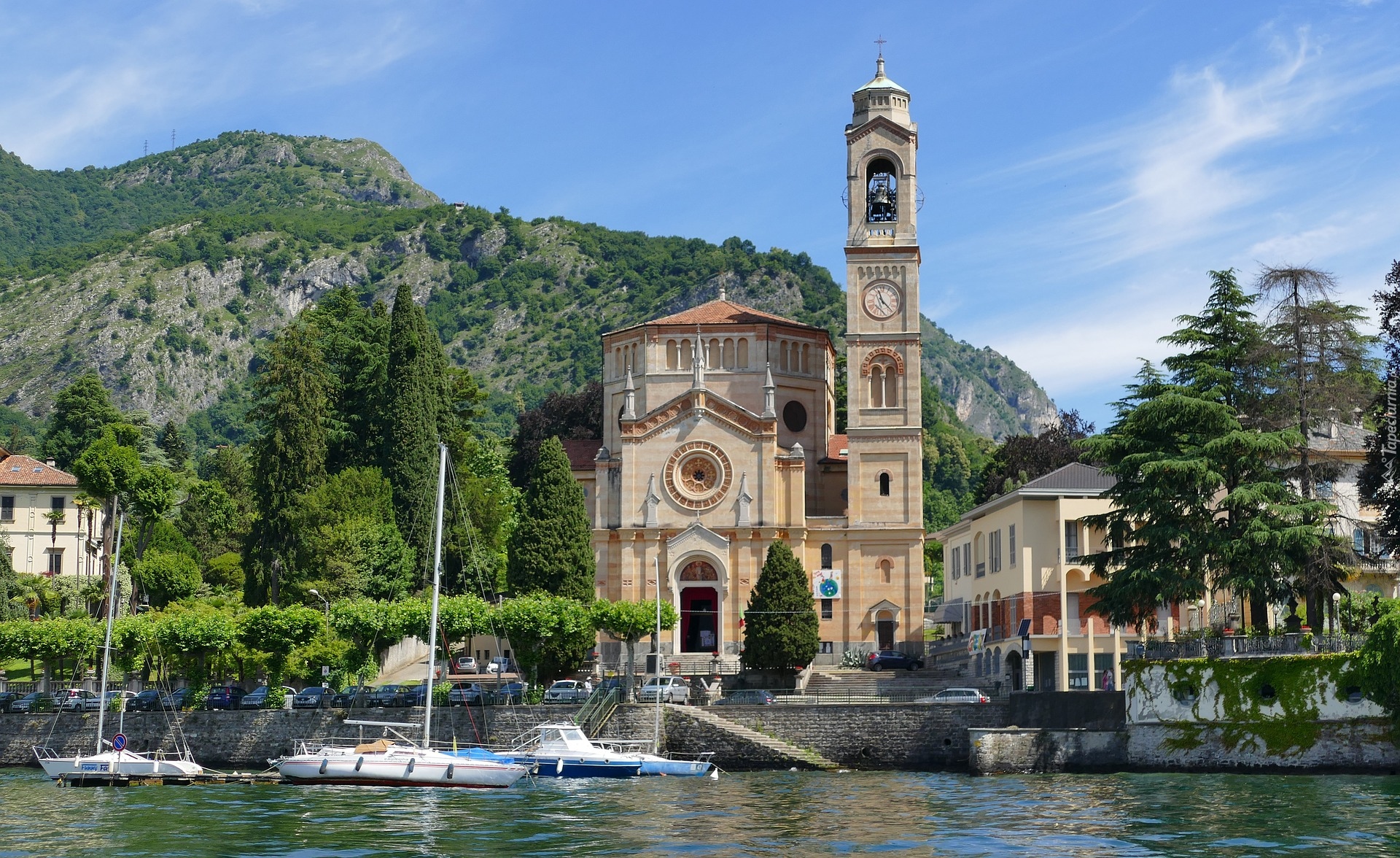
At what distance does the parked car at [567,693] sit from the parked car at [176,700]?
14.7 m

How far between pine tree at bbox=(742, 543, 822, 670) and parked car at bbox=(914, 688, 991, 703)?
8569 millimetres

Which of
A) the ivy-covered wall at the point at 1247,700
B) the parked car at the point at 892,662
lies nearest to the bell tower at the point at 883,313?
the parked car at the point at 892,662

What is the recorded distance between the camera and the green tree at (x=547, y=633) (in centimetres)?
6266

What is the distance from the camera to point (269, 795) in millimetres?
46812

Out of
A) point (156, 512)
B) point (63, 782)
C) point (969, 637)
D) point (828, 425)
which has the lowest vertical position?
point (63, 782)

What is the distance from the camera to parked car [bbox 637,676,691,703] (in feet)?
198

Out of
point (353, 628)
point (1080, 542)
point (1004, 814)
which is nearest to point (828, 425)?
point (1080, 542)

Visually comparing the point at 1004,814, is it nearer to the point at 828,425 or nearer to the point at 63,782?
the point at 63,782

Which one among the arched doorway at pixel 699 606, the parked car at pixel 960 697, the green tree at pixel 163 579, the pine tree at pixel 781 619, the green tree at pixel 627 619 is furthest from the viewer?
the green tree at pixel 163 579

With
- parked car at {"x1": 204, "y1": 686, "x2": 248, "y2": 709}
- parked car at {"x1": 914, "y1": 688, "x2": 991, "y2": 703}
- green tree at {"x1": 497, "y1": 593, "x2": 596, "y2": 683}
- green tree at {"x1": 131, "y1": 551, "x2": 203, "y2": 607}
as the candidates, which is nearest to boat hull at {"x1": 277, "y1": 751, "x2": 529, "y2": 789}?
green tree at {"x1": 497, "y1": 593, "x2": 596, "y2": 683}

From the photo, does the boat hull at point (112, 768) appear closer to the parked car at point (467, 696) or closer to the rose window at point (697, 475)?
the parked car at point (467, 696)

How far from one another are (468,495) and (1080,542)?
34192mm

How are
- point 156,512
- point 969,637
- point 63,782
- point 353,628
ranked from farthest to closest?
1. point 156,512
2. point 969,637
3. point 353,628
4. point 63,782

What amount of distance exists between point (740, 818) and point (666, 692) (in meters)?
20.7
